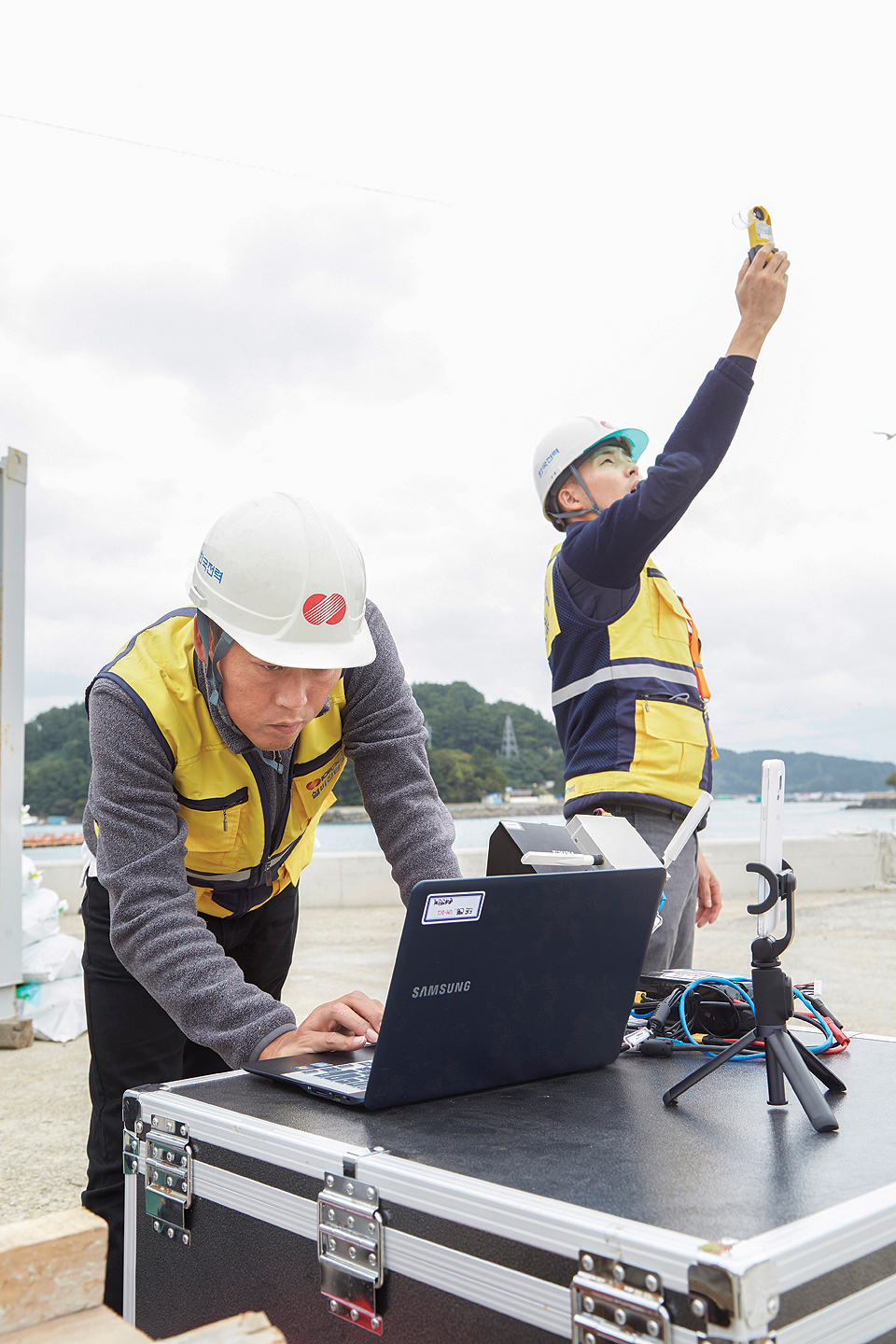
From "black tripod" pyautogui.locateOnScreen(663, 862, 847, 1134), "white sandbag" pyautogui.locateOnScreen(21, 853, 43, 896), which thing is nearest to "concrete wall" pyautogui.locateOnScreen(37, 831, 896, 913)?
"white sandbag" pyautogui.locateOnScreen(21, 853, 43, 896)

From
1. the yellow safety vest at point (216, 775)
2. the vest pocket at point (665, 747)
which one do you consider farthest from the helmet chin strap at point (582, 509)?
the yellow safety vest at point (216, 775)

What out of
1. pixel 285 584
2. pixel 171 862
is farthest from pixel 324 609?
pixel 171 862

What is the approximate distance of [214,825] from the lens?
176cm

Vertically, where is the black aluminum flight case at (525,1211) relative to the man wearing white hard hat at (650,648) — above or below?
below

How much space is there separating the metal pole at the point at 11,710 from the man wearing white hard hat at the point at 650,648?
9.69 feet

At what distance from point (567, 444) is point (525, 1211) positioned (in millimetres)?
2213

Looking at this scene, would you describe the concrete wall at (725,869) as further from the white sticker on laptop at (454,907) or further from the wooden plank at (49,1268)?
the wooden plank at (49,1268)

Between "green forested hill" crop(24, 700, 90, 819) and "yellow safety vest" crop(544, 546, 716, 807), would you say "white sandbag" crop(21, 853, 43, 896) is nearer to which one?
"green forested hill" crop(24, 700, 90, 819)

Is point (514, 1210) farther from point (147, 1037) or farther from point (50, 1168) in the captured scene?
point (50, 1168)

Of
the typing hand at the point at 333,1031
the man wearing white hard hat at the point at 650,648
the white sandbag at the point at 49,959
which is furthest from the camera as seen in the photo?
the white sandbag at the point at 49,959

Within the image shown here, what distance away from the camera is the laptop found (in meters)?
1.13

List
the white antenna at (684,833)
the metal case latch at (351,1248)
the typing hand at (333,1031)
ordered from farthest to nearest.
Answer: the white antenna at (684,833) < the typing hand at (333,1031) < the metal case latch at (351,1248)

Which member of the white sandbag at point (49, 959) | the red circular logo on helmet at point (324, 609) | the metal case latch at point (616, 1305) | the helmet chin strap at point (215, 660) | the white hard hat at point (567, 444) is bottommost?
the white sandbag at point (49, 959)

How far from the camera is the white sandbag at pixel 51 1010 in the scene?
4.52 m
